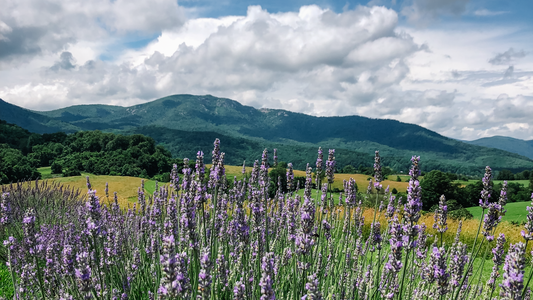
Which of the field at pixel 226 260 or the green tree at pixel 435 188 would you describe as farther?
the green tree at pixel 435 188

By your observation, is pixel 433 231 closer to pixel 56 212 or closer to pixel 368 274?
pixel 368 274

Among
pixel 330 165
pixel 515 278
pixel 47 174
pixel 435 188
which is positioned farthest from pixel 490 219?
pixel 47 174

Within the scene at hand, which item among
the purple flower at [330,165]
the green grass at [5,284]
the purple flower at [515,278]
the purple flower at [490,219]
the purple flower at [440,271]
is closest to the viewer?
the purple flower at [515,278]

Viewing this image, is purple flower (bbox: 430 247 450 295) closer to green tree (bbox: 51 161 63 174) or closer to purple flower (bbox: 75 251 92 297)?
purple flower (bbox: 75 251 92 297)

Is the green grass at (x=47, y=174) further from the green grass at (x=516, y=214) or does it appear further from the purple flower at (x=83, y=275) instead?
the green grass at (x=516, y=214)

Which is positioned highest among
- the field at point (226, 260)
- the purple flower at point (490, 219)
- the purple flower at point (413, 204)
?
the purple flower at point (413, 204)

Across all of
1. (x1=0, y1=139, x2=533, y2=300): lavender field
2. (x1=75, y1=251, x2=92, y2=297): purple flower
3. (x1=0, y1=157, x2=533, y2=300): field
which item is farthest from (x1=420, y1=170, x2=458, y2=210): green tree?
(x1=75, y1=251, x2=92, y2=297): purple flower

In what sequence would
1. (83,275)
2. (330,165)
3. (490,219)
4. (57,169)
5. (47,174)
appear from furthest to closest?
(57,169)
(47,174)
(330,165)
(490,219)
(83,275)

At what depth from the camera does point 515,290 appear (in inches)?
71.2

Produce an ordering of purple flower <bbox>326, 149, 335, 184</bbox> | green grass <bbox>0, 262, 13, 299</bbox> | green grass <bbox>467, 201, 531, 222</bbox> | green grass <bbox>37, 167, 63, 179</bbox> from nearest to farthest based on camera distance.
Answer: purple flower <bbox>326, 149, 335, 184</bbox> → green grass <bbox>0, 262, 13, 299</bbox> → green grass <bbox>467, 201, 531, 222</bbox> → green grass <bbox>37, 167, 63, 179</bbox>

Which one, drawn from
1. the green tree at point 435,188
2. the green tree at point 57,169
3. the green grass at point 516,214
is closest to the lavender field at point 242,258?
the green grass at point 516,214

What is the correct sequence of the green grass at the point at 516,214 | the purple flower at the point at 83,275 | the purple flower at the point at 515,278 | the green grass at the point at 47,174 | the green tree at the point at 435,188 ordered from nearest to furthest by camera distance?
the purple flower at the point at 515,278
the purple flower at the point at 83,275
the green grass at the point at 516,214
the green tree at the point at 435,188
the green grass at the point at 47,174

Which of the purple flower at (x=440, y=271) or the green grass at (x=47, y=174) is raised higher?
the purple flower at (x=440, y=271)

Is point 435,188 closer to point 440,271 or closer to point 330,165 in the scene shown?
point 330,165
